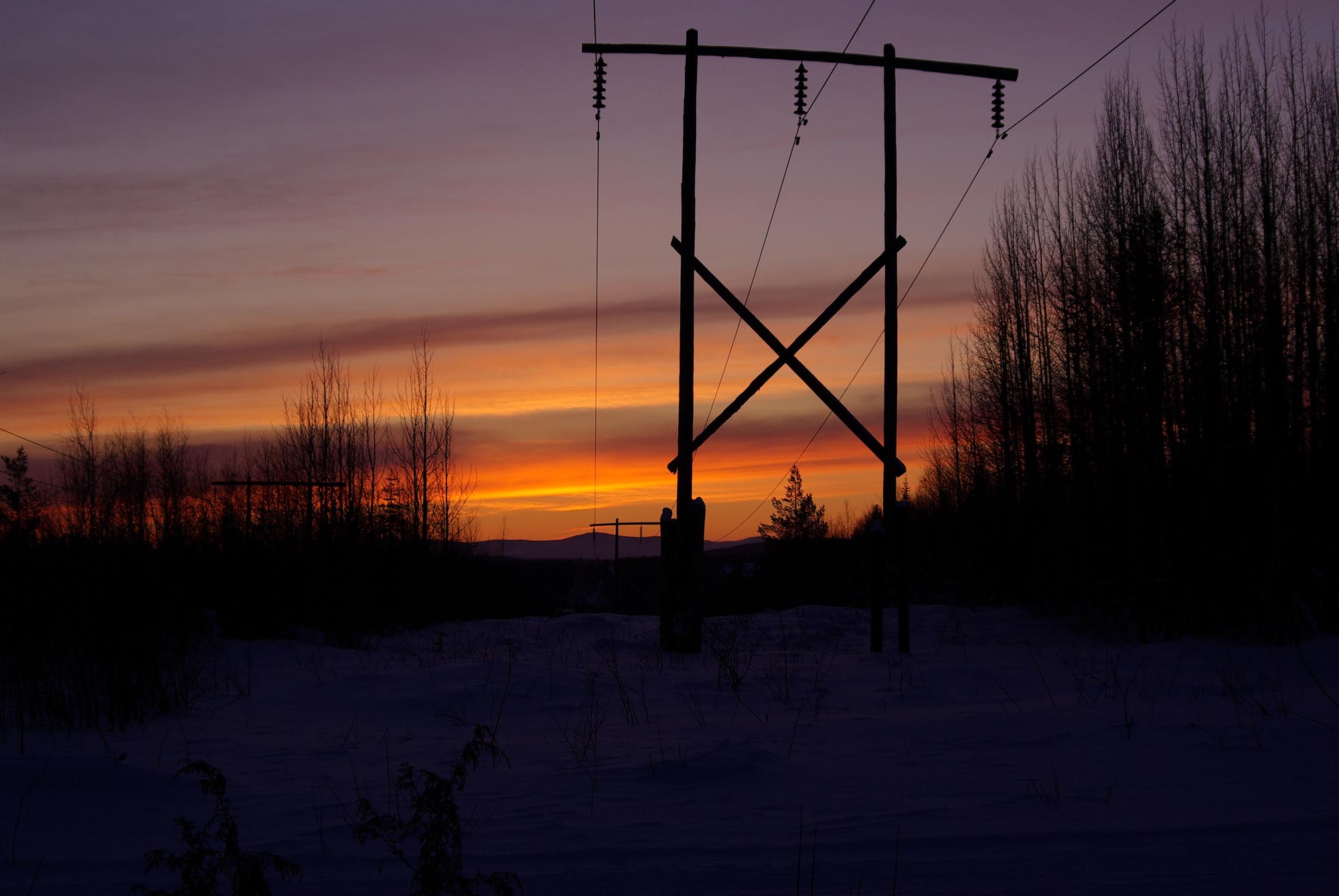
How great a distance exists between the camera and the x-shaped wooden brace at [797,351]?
12031 millimetres

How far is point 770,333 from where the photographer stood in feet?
40.2

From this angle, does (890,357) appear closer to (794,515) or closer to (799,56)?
(799,56)

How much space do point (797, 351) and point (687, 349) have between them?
58.0 inches

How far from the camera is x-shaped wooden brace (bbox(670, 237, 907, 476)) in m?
12.0

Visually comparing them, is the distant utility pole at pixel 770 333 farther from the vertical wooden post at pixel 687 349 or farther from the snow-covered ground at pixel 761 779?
the snow-covered ground at pixel 761 779

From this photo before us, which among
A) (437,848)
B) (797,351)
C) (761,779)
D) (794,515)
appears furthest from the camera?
(794,515)

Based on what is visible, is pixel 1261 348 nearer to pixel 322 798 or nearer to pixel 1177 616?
pixel 1177 616

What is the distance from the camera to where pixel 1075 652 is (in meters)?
11.7

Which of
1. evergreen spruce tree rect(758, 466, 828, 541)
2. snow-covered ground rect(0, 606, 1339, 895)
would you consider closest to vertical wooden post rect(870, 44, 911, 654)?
snow-covered ground rect(0, 606, 1339, 895)

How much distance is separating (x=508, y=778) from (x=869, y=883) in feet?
8.39

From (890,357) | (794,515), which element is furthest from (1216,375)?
(794,515)

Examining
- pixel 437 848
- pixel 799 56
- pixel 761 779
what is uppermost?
pixel 799 56

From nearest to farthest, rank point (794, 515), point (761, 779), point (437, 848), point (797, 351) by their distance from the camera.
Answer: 1. point (437, 848)
2. point (761, 779)
3. point (797, 351)
4. point (794, 515)

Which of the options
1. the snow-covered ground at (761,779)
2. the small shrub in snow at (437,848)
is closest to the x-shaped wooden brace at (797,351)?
the snow-covered ground at (761,779)
